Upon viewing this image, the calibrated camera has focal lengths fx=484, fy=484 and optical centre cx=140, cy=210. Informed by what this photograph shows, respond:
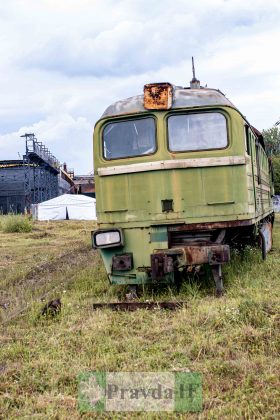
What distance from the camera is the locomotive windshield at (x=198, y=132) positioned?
650 centimetres

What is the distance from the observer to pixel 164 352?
423 cm

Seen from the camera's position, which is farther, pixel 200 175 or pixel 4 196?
pixel 4 196

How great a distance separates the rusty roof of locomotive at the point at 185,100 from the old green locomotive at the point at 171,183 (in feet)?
0.04

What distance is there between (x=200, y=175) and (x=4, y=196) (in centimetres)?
4270

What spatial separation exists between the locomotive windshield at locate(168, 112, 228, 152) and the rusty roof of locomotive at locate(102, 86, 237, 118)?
15 cm

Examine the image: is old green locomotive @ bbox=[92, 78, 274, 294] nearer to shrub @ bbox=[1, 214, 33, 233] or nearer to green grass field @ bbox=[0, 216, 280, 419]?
green grass field @ bbox=[0, 216, 280, 419]

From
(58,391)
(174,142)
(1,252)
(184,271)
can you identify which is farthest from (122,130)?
(1,252)

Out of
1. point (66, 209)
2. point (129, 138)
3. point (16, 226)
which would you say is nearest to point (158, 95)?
point (129, 138)

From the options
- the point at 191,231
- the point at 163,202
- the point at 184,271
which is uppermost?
the point at 163,202

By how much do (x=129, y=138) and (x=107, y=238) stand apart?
1.44 metres

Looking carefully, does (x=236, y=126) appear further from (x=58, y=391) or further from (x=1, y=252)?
(x=1, y=252)

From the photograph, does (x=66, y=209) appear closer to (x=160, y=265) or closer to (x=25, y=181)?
(x=25, y=181)

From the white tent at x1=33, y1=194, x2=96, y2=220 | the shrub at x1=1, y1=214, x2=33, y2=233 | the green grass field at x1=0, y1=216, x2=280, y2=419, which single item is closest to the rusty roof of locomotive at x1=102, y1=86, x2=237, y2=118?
the green grass field at x1=0, y1=216, x2=280, y2=419

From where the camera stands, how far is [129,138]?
677cm
